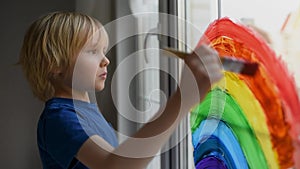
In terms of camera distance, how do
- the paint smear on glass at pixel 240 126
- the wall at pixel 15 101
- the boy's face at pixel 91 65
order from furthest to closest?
the wall at pixel 15 101
the boy's face at pixel 91 65
the paint smear on glass at pixel 240 126

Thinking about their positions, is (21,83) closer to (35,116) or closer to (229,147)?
(35,116)

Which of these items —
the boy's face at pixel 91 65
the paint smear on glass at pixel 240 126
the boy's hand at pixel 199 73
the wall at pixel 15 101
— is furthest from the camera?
the wall at pixel 15 101

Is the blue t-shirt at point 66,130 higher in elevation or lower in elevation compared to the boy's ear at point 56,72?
lower

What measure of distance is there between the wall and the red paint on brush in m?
1.06

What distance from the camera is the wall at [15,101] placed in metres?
1.73

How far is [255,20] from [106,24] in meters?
Result: 0.62

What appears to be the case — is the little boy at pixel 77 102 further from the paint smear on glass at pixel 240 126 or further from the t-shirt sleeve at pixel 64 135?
the paint smear on glass at pixel 240 126

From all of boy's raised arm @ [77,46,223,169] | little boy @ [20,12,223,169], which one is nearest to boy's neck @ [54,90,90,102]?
little boy @ [20,12,223,169]

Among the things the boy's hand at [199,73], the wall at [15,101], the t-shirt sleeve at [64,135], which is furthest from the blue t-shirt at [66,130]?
the wall at [15,101]

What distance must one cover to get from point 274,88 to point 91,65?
12.2 inches

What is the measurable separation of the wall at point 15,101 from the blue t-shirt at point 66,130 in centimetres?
85

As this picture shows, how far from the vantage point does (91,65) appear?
2.83 feet

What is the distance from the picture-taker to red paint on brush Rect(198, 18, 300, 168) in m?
0.66

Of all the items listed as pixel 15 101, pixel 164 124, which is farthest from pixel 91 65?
pixel 15 101
